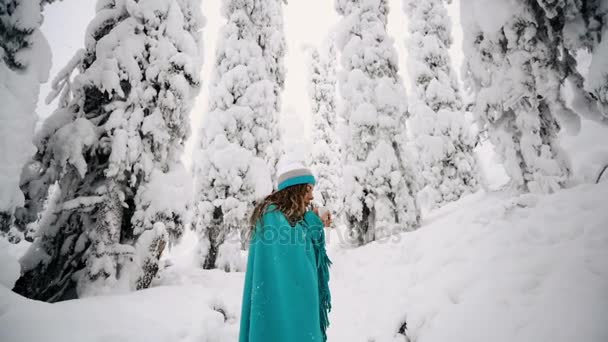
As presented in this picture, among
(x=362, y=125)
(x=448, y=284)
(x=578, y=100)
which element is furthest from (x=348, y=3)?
(x=448, y=284)

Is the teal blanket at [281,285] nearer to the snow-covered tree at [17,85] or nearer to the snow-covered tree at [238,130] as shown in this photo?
the snow-covered tree at [17,85]

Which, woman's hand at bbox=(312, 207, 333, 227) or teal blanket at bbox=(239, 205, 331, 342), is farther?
woman's hand at bbox=(312, 207, 333, 227)

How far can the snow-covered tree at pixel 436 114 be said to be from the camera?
45.0ft

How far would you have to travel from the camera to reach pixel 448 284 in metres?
4.30

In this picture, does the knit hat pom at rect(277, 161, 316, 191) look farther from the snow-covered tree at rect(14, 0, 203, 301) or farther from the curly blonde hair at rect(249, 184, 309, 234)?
the snow-covered tree at rect(14, 0, 203, 301)

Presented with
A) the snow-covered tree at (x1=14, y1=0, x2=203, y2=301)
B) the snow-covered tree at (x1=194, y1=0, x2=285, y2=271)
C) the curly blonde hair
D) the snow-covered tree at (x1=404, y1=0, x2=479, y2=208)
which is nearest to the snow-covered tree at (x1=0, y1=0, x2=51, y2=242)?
the snow-covered tree at (x1=14, y1=0, x2=203, y2=301)

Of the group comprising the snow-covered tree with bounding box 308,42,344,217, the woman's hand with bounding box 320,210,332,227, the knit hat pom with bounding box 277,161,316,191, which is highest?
A: the snow-covered tree with bounding box 308,42,344,217

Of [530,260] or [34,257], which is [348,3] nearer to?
Answer: [530,260]

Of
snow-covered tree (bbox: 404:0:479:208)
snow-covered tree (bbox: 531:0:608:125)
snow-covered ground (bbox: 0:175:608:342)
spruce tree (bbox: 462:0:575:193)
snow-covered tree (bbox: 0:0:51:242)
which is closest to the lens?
snow-covered ground (bbox: 0:175:608:342)

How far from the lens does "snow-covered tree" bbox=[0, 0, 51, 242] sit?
3164 millimetres

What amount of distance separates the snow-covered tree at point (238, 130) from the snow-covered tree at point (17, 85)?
6569 millimetres

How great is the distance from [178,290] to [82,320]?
1.94m

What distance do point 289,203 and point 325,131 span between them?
20.2 metres

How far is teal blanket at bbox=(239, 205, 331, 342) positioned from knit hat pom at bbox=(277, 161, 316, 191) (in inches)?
8.7
